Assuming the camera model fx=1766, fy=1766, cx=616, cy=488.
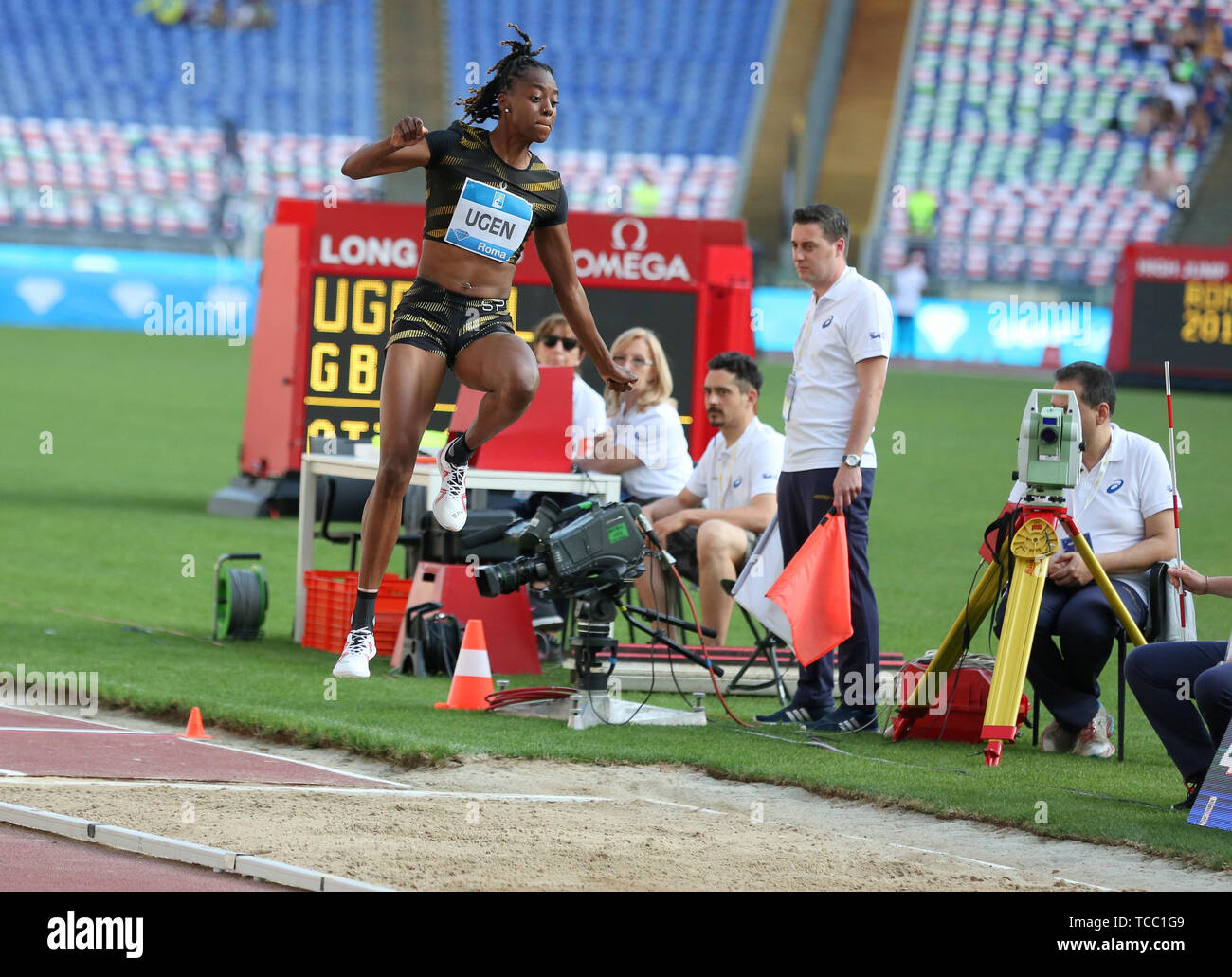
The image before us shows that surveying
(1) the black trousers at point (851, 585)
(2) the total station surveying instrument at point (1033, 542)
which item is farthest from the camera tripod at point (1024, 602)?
(1) the black trousers at point (851, 585)

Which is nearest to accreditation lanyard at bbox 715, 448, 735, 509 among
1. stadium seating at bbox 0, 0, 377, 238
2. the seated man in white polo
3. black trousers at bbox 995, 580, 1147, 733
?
the seated man in white polo

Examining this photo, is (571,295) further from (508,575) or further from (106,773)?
(106,773)

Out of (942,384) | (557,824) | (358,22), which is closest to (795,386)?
(557,824)

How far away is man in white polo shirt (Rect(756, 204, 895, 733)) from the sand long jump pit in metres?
1.19

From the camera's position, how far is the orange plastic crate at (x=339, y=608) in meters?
9.45

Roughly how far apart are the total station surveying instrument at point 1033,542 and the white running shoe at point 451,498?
2130 mm

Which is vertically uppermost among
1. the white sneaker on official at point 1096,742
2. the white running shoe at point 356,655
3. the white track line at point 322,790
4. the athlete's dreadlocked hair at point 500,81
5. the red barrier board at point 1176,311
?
the red barrier board at point 1176,311

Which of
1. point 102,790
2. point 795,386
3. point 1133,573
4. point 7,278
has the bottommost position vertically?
point 102,790

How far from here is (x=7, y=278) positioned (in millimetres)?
32219

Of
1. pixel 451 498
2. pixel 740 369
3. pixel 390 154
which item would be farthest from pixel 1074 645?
pixel 390 154

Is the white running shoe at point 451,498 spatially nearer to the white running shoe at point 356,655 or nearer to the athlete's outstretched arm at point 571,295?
the white running shoe at point 356,655

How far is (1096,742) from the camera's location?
729 centimetres
